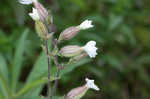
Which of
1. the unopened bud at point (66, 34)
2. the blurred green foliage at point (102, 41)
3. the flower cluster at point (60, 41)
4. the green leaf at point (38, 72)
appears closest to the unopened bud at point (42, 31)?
the flower cluster at point (60, 41)

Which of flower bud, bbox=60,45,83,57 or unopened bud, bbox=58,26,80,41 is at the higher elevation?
unopened bud, bbox=58,26,80,41

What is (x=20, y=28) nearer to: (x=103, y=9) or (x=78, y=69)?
(x=78, y=69)

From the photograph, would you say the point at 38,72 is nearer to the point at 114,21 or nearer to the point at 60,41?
the point at 60,41

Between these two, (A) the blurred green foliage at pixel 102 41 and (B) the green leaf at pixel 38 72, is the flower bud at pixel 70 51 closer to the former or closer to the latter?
(B) the green leaf at pixel 38 72

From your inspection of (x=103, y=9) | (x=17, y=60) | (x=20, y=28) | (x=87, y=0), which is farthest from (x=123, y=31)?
(x=17, y=60)

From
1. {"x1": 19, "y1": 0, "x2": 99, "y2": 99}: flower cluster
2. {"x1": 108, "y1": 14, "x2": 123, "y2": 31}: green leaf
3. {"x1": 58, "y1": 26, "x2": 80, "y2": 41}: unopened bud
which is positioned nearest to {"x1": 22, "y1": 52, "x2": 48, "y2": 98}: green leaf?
{"x1": 19, "y1": 0, "x2": 99, "y2": 99}: flower cluster

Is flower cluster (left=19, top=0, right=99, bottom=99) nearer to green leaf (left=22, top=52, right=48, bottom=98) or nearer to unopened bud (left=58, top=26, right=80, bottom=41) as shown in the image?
unopened bud (left=58, top=26, right=80, bottom=41)

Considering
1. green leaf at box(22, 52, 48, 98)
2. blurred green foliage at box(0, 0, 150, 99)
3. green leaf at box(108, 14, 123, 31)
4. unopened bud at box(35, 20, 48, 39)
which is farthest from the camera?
green leaf at box(108, 14, 123, 31)

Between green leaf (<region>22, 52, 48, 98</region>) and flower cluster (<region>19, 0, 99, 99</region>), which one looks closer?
flower cluster (<region>19, 0, 99, 99</region>)

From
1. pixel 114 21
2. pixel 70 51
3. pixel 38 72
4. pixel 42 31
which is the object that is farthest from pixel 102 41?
pixel 42 31
